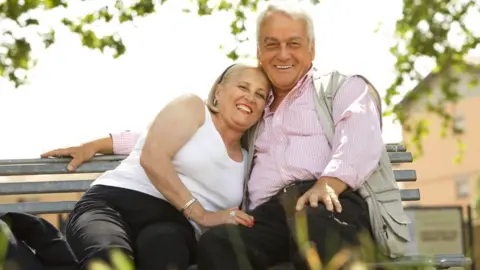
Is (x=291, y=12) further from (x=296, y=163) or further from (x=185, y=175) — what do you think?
(x=185, y=175)

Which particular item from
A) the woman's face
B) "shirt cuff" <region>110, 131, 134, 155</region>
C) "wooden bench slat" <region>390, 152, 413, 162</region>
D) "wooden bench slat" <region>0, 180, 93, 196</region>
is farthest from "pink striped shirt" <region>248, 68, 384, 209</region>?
"wooden bench slat" <region>0, 180, 93, 196</region>

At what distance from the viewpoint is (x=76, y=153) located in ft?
15.4

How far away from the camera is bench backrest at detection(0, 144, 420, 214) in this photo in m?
4.68

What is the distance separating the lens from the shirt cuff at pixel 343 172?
152 inches

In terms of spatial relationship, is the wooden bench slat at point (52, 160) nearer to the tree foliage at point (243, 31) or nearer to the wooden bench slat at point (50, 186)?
the wooden bench slat at point (50, 186)

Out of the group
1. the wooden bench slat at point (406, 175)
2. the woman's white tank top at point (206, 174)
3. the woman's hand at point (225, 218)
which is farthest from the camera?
the wooden bench slat at point (406, 175)

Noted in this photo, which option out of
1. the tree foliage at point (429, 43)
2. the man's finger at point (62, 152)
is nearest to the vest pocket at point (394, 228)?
the man's finger at point (62, 152)

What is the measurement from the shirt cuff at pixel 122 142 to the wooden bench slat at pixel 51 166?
0.10 m

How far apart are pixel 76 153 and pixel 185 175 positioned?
0.80 meters

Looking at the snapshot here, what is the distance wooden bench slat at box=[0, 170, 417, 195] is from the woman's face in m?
0.95

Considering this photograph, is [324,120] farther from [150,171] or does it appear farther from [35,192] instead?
[35,192]

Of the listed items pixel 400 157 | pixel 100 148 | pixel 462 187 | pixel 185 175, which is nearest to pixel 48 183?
pixel 100 148

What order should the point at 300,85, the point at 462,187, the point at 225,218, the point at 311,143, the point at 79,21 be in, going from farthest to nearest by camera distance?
the point at 462,187
the point at 79,21
the point at 300,85
the point at 311,143
the point at 225,218

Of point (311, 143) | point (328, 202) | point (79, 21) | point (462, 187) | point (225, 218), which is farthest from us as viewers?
point (462, 187)
